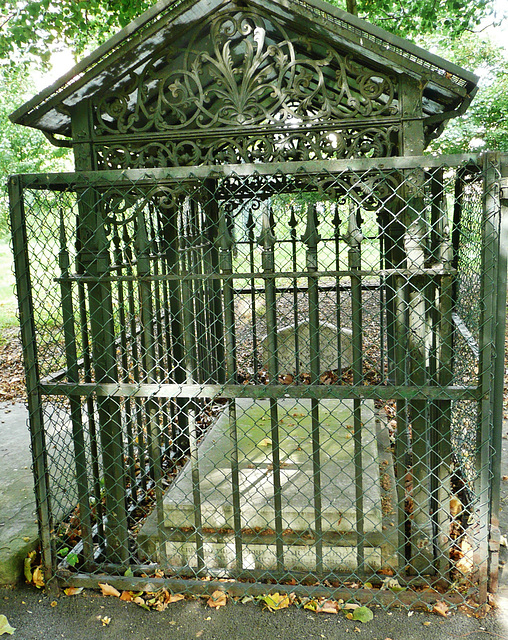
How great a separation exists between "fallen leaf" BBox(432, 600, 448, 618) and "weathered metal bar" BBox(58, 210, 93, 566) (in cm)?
213

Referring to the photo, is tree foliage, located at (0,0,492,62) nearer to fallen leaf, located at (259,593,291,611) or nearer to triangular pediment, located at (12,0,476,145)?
triangular pediment, located at (12,0,476,145)

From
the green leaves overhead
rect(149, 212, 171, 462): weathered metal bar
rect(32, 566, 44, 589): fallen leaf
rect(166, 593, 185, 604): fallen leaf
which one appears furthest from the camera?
the green leaves overhead

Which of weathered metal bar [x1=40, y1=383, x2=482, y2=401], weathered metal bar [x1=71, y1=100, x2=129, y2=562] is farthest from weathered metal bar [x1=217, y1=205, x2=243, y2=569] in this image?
weathered metal bar [x1=71, y1=100, x2=129, y2=562]

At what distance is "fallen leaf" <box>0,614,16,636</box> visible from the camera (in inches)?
119

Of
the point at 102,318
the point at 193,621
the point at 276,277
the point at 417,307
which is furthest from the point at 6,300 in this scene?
the point at 417,307

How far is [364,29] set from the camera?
2.92 metres

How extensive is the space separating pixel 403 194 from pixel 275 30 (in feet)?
4.26

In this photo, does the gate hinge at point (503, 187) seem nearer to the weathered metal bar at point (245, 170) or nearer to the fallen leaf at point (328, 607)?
the weathered metal bar at point (245, 170)

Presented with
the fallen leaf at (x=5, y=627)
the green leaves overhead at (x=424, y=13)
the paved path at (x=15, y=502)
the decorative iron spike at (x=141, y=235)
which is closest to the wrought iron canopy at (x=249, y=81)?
the decorative iron spike at (x=141, y=235)

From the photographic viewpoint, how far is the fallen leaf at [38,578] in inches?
135

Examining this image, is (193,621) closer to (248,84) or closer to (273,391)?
(273,391)

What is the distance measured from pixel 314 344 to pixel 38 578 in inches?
90.8

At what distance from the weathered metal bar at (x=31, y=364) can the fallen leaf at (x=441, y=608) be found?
7.68ft

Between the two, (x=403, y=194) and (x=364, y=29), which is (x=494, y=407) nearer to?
(x=403, y=194)
